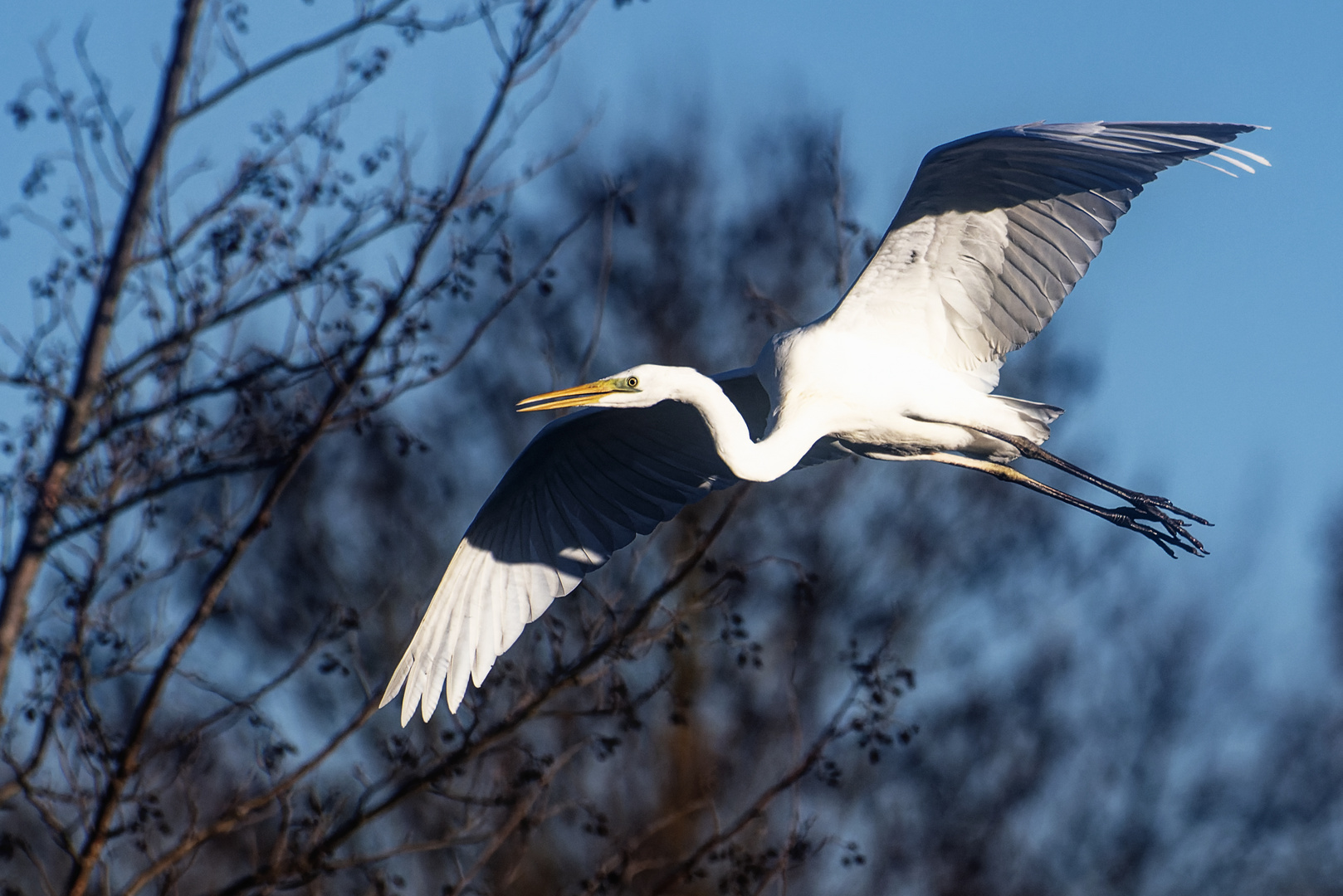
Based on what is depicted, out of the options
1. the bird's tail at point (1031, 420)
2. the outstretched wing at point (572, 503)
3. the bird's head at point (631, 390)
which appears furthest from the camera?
the outstretched wing at point (572, 503)

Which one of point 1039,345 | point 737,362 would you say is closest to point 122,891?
point 737,362

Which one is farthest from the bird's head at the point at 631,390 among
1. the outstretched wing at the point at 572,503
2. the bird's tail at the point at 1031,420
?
the bird's tail at the point at 1031,420

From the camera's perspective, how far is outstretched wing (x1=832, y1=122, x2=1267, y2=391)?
5.29 m

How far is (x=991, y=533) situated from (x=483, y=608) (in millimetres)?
7903

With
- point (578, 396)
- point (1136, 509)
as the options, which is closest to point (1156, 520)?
point (1136, 509)

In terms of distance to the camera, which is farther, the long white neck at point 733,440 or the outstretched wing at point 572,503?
the outstretched wing at point 572,503

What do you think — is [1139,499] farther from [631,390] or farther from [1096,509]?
[631,390]

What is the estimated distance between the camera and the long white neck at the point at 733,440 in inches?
218

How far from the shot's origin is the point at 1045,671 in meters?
13.6

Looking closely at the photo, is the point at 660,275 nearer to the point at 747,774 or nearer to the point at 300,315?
the point at 747,774

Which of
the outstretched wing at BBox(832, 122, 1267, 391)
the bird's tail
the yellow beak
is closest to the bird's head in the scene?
the yellow beak

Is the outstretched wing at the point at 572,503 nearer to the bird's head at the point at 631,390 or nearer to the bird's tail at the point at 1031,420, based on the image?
the bird's head at the point at 631,390

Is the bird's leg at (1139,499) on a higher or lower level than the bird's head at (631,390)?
lower

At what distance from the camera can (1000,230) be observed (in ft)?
19.8
